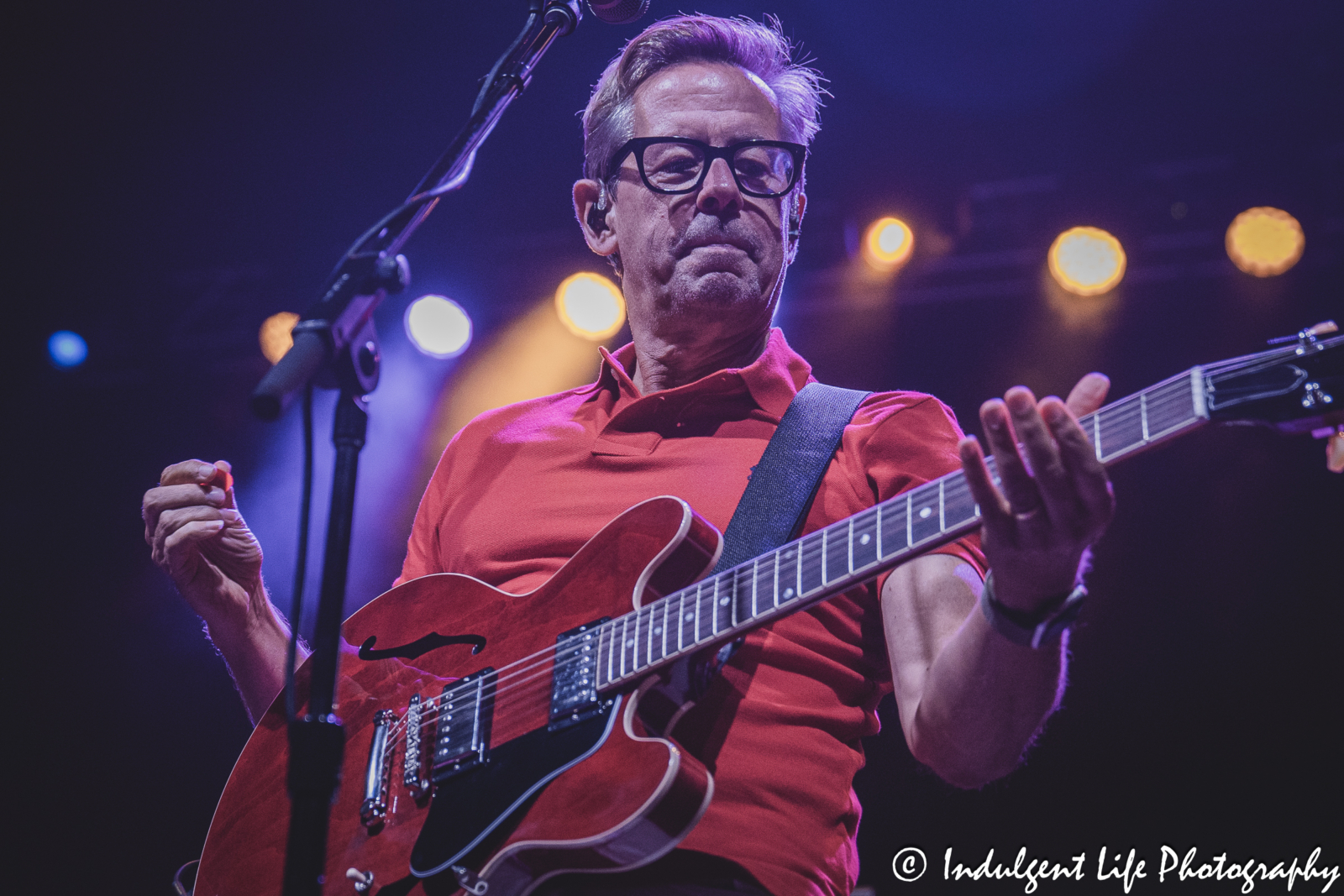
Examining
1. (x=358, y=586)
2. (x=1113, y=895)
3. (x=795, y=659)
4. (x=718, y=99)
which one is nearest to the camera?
(x=795, y=659)

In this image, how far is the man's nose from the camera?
285 cm

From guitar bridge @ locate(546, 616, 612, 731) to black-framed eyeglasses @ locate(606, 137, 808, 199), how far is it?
4.95 feet

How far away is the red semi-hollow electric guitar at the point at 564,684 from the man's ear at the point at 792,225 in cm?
135

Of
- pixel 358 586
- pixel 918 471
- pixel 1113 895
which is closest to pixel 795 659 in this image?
pixel 918 471

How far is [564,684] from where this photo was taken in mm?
1860

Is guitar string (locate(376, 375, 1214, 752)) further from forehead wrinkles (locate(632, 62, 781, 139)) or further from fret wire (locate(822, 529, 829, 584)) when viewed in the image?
Result: forehead wrinkles (locate(632, 62, 781, 139))

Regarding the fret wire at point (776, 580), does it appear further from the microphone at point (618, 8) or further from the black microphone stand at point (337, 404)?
the microphone at point (618, 8)

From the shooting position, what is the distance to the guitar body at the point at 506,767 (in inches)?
64.2

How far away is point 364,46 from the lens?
5.07 m

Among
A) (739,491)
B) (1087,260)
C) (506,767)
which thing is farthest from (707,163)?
(1087,260)

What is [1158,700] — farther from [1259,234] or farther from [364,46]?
[364,46]

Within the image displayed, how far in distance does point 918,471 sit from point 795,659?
1.65 ft

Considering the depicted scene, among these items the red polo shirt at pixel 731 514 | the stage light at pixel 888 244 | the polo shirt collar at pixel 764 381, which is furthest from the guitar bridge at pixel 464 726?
the stage light at pixel 888 244

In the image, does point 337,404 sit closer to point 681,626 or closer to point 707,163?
point 681,626
